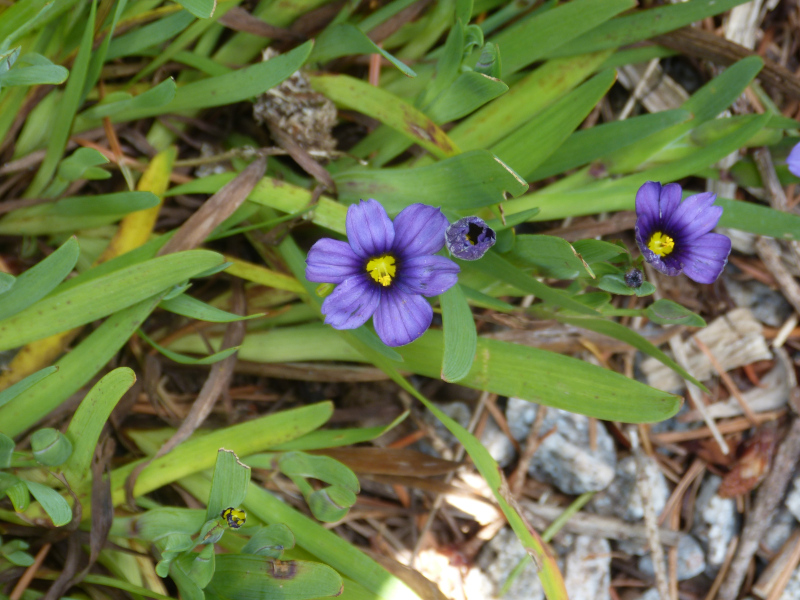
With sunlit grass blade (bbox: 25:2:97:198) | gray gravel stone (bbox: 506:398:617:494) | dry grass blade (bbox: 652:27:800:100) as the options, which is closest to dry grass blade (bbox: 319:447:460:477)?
gray gravel stone (bbox: 506:398:617:494)

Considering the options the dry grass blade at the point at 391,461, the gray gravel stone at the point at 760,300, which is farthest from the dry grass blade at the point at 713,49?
the dry grass blade at the point at 391,461

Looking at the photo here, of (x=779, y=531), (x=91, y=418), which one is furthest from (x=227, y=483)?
(x=779, y=531)

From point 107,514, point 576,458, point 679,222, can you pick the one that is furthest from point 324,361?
point 679,222

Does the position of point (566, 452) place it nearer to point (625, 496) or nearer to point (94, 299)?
point (625, 496)

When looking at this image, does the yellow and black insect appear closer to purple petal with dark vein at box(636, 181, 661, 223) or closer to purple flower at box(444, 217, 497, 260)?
purple flower at box(444, 217, 497, 260)

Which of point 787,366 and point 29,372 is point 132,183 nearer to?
point 29,372
